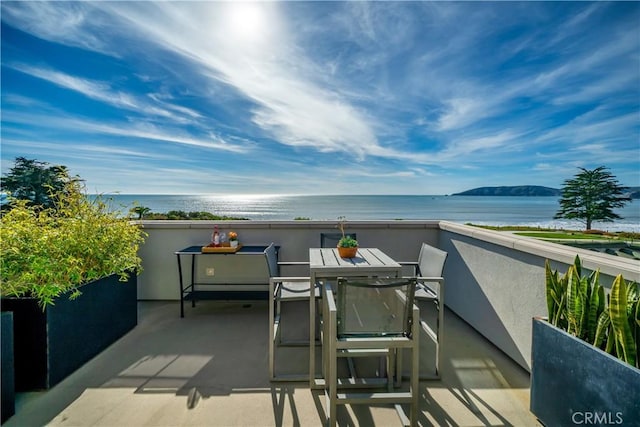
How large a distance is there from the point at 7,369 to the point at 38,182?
278 cm

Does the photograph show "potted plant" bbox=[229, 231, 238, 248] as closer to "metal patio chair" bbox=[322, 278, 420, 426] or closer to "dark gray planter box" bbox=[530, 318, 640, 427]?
"metal patio chair" bbox=[322, 278, 420, 426]

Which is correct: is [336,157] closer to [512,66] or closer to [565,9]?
[512,66]

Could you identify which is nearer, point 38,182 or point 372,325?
point 372,325

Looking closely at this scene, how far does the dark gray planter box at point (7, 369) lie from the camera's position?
5.70ft

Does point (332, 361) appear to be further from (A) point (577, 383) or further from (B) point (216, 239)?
(B) point (216, 239)

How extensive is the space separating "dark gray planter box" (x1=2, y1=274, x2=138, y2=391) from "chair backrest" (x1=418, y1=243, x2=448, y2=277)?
300 centimetres

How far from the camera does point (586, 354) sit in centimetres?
137

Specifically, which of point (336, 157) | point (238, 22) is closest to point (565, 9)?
point (238, 22)

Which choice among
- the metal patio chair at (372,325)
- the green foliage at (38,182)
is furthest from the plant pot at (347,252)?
the green foliage at (38,182)

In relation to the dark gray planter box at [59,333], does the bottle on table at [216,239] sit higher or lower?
higher

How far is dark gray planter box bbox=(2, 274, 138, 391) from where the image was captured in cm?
204

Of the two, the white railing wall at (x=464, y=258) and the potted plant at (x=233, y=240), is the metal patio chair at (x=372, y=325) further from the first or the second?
the potted plant at (x=233, y=240)

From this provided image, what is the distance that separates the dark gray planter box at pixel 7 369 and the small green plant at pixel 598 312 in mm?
3200

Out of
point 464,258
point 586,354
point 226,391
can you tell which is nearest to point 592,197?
point 464,258
